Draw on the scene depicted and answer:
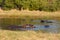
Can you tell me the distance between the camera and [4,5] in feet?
129

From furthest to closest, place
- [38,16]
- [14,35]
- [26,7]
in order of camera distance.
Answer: [26,7] → [38,16] → [14,35]

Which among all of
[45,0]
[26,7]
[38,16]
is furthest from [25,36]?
[45,0]

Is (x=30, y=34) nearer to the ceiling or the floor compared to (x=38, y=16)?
nearer to the ceiling

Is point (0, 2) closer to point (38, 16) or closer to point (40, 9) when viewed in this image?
point (40, 9)

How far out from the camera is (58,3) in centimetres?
4075

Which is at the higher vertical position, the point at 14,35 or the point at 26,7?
the point at 14,35

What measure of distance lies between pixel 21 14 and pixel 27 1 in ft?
21.0

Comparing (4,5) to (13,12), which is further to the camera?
(4,5)

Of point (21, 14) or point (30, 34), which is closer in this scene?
point (30, 34)

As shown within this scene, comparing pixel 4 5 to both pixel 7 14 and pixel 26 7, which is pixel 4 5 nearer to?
pixel 26 7

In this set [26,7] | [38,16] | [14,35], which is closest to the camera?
[14,35]

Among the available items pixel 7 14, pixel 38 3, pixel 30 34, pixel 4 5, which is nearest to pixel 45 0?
pixel 38 3

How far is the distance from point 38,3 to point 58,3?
131 inches

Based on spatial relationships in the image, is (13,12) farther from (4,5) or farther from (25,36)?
(25,36)
